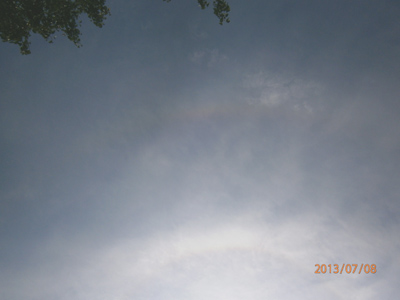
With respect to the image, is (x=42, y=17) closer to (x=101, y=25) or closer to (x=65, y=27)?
(x=65, y=27)

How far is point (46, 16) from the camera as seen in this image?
1331cm

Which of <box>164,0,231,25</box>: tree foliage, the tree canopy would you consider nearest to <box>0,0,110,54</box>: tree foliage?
the tree canopy

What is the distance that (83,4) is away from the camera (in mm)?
13367

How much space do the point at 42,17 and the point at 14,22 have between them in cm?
162

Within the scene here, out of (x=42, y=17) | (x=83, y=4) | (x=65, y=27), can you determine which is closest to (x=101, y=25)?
(x=83, y=4)

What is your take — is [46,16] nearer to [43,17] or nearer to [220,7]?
[43,17]

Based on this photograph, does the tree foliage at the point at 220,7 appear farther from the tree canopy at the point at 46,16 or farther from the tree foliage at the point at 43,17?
the tree foliage at the point at 43,17

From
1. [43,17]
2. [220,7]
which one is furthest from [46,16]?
[220,7]

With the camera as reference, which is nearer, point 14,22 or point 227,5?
point 14,22

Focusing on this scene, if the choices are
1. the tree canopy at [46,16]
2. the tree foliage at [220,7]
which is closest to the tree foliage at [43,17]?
the tree canopy at [46,16]

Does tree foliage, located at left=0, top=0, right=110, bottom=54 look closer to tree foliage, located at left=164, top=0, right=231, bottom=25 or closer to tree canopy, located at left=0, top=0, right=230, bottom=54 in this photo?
tree canopy, located at left=0, top=0, right=230, bottom=54

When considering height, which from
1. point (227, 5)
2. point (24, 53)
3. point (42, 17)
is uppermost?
point (227, 5)

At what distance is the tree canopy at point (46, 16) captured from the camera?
40.7 ft

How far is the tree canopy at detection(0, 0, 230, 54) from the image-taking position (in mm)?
12398
